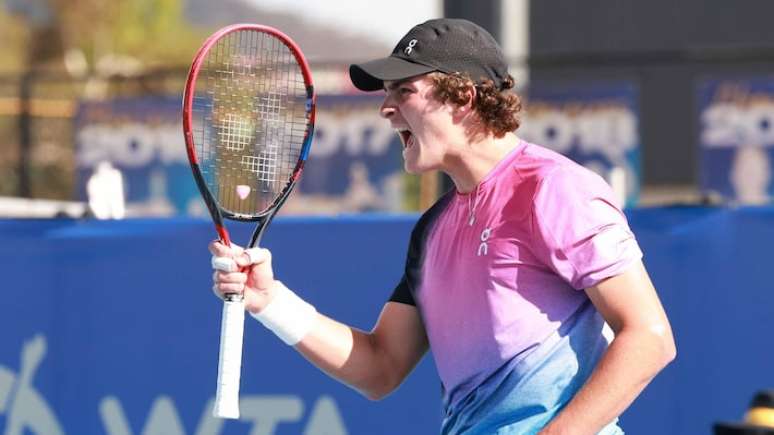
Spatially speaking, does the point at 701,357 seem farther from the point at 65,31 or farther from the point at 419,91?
the point at 65,31

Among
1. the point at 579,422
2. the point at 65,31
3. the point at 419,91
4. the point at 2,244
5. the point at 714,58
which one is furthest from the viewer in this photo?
the point at 65,31

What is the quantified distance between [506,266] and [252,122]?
3.64 feet

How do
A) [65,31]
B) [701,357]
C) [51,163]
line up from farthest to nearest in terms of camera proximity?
[65,31] < [51,163] < [701,357]

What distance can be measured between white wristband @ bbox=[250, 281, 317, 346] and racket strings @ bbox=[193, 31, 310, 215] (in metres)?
0.37

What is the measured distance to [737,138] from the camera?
392 inches

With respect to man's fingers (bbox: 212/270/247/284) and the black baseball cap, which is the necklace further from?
man's fingers (bbox: 212/270/247/284)

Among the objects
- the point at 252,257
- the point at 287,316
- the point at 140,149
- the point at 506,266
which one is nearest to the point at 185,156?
the point at 140,149

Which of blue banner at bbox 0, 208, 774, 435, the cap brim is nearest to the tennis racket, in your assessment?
the cap brim

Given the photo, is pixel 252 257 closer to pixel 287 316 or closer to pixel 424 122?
pixel 287 316

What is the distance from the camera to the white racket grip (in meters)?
3.49

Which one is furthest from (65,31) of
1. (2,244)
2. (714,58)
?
(2,244)

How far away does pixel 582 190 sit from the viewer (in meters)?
3.22

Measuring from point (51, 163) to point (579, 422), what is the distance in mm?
10652

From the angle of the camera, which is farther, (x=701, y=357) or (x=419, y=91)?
(x=701, y=357)
